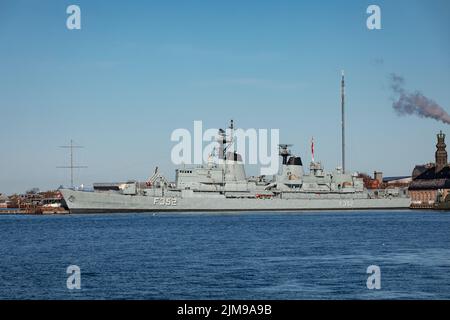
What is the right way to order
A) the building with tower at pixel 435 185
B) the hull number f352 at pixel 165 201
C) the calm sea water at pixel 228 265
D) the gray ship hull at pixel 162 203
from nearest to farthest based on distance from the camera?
the calm sea water at pixel 228 265 → the gray ship hull at pixel 162 203 → the hull number f352 at pixel 165 201 → the building with tower at pixel 435 185

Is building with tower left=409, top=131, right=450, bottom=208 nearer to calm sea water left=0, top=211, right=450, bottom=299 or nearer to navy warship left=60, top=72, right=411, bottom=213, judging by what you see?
navy warship left=60, top=72, right=411, bottom=213

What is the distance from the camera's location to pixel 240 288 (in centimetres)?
2170

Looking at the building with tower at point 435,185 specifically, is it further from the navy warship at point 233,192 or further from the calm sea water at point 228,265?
the calm sea water at point 228,265

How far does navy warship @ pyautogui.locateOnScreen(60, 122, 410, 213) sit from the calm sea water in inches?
1343

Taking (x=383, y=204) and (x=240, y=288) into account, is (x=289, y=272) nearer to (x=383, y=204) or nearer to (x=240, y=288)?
(x=240, y=288)

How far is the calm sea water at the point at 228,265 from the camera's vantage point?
2133cm

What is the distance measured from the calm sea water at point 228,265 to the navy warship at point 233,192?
3411cm

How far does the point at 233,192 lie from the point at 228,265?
55102 millimetres

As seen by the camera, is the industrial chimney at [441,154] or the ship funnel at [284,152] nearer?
the ship funnel at [284,152]

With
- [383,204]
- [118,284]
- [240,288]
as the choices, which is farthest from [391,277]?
[383,204]

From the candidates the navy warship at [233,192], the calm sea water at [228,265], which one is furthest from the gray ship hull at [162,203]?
the calm sea water at [228,265]

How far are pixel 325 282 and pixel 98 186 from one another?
11402cm

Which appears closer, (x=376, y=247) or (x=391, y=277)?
(x=391, y=277)

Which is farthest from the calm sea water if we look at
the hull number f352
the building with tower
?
the building with tower
